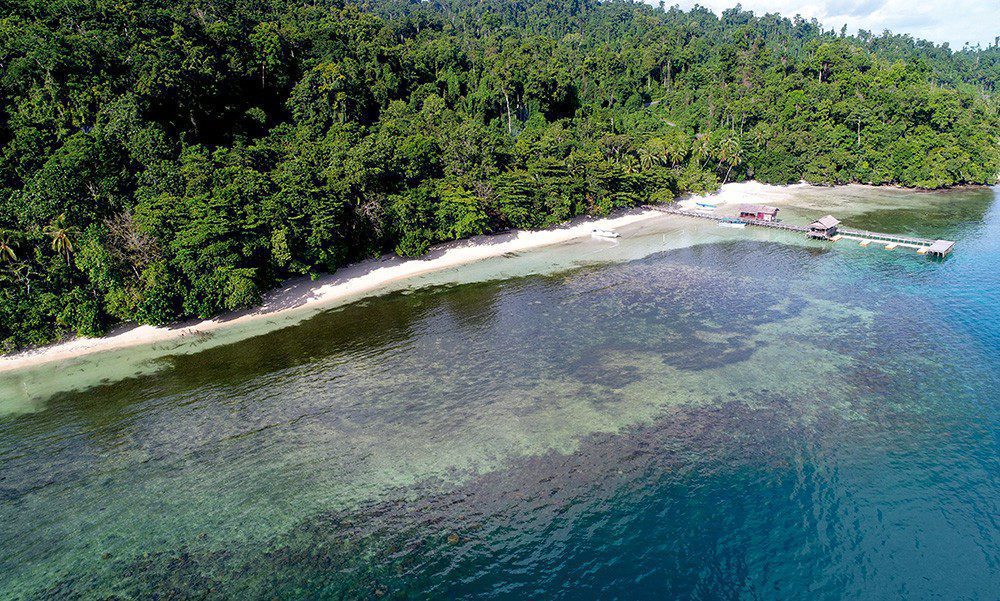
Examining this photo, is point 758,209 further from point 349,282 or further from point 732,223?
point 349,282

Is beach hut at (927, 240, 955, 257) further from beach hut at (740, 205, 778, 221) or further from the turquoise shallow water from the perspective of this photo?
beach hut at (740, 205, 778, 221)

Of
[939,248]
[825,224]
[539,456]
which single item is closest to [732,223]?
[825,224]

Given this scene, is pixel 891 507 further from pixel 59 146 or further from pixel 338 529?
pixel 59 146

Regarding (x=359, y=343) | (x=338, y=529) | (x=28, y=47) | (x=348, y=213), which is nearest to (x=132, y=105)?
(x=28, y=47)

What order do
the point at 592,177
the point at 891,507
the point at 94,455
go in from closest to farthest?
the point at 891,507 → the point at 94,455 → the point at 592,177

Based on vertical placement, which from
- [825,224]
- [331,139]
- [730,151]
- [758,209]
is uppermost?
[331,139]

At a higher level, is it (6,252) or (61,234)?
(61,234)

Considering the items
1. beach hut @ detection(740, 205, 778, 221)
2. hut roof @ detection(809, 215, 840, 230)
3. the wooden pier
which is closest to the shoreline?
beach hut @ detection(740, 205, 778, 221)

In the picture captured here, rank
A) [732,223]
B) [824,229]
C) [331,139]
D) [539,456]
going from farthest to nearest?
[732,223]
[331,139]
[824,229]
[539,456]
